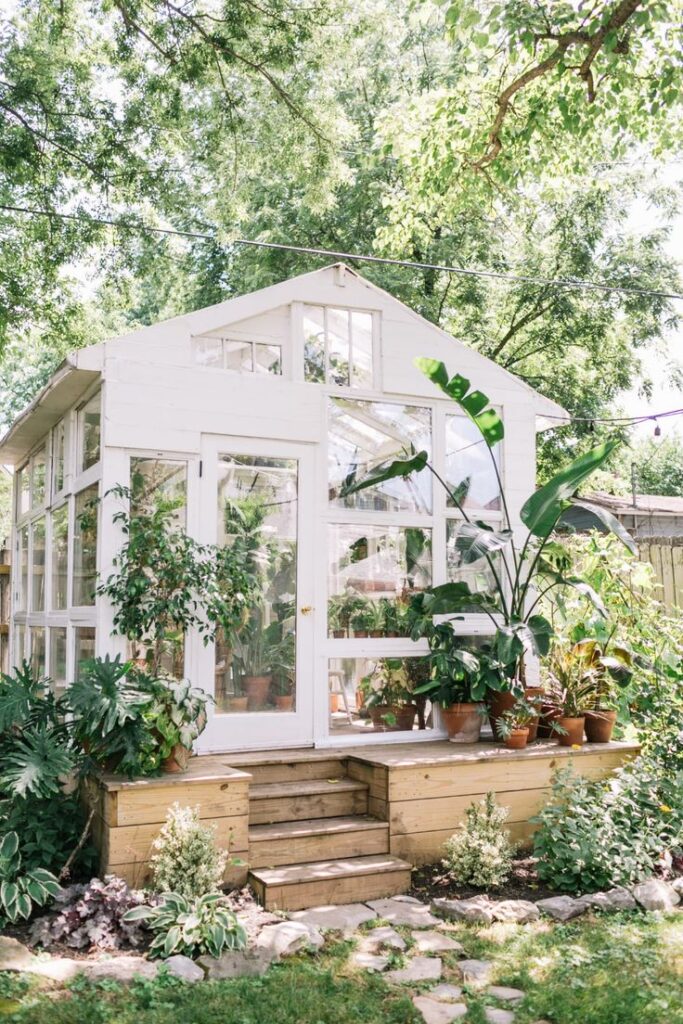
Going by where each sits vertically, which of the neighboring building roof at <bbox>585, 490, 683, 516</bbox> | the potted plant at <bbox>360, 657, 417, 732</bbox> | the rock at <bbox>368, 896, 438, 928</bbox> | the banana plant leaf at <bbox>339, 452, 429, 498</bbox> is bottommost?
the rock at <bbox>368, 896, 438, 928</bbox>

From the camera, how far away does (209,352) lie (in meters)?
6.14

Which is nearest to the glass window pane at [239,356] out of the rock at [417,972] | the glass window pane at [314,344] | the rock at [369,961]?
the glass window pane at [314,344]

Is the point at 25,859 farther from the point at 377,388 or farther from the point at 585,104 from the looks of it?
the point at 585,104

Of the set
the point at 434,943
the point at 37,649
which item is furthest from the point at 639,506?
the point at 434,943

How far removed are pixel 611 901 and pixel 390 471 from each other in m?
2.95

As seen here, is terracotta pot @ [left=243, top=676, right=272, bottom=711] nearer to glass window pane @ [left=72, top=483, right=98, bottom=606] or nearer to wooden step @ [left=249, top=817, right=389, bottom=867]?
wooden step @ [left=249, top=817, right=389, bottom=867]

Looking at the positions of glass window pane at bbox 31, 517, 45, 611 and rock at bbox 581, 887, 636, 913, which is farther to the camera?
glass window pane at bbox 31, 517, 45, 611

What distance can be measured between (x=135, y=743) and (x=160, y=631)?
2.85ft

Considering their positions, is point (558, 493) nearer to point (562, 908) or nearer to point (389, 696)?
point (389, 696)

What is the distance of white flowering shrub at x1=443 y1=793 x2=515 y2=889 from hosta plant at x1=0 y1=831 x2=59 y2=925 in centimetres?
219

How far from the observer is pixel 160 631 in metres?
5.53

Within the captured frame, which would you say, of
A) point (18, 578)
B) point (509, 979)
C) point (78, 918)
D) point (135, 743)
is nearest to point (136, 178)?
point (18, 578)

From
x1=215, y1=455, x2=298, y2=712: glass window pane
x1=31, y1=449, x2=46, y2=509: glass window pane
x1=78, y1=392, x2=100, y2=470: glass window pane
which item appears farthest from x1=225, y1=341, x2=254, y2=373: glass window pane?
x1=31, y1=449, x2=46, y2=509: glass window pane

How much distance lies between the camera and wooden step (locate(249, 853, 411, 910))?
4707mm
